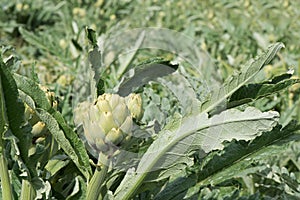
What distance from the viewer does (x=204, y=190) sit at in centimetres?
104

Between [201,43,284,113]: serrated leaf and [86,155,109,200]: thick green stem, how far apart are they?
0.46 feet

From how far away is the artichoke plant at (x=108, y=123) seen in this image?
0.69m

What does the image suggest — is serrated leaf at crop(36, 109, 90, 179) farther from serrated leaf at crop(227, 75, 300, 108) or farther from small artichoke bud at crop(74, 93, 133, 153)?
serrated leaf at crop(227, 75, 300, 108)

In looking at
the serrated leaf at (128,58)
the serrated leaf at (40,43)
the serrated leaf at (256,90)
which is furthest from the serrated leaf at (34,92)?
the serrated leaf at (40,43)

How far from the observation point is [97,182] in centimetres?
76

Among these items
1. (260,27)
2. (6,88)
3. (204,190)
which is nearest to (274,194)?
(204,190)

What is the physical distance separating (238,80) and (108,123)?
17 cm

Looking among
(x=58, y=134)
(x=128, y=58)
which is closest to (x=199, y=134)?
(x=58, y=134)

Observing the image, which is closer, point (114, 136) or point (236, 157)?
point (114, 136)

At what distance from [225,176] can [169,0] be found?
2.37 meters

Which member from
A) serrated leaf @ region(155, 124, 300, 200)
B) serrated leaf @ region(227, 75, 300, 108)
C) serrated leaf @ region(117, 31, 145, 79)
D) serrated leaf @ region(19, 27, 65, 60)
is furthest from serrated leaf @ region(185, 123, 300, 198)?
serrated leaf @ region(19, 27, 65, 60)

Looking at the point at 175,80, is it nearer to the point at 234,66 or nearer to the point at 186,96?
the point at 186,96

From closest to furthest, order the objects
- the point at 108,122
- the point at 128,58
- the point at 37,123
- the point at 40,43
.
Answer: the point at 108,122 < the point at 37,123 < the point at 128,58 < the point at 40,43

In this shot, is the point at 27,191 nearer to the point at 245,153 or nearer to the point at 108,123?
the point at 108,123
